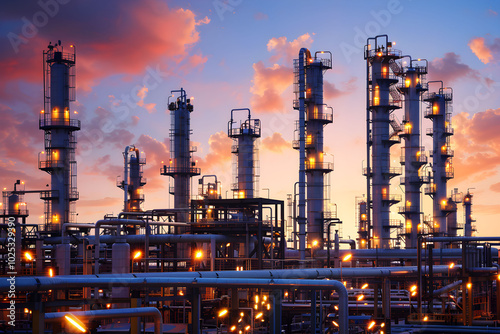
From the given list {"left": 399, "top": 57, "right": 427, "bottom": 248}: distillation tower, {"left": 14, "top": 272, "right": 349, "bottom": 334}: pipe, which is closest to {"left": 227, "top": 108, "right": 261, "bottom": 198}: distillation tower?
{"left": 399, "top": 57, "right": 427, "bottom": 248}: distillation tower

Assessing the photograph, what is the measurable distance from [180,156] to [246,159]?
5.78 metres

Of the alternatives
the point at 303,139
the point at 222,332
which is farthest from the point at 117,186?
the point at 222,332

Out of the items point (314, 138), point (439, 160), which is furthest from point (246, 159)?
point (439, 160)

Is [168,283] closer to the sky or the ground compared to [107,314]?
closer to the sky

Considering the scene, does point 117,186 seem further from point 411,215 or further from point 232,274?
point 232,274

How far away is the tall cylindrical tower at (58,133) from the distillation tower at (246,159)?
1162 centimetres

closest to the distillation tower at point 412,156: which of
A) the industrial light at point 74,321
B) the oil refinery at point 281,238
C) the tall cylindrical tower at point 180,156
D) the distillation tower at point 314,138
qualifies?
the oil refinery at point 281,238

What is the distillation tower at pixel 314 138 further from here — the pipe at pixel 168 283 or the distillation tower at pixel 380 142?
the pipe at pixel 168 283

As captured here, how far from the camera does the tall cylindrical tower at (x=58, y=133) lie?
144 ft

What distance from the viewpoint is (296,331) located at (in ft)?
111

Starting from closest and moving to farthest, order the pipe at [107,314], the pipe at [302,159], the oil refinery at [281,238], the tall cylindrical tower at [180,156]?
the pipe at [107,314] → the oil refinery at [281,238] → the pipe at [302,159] → the tall cylindrical tower at [180,156]

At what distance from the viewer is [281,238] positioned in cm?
3653

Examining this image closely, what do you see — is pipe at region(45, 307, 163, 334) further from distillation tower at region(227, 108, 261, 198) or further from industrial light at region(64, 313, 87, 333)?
distillation tower at region(227, 108, 261, 198)

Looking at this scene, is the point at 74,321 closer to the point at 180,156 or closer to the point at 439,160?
the point at 180,156
